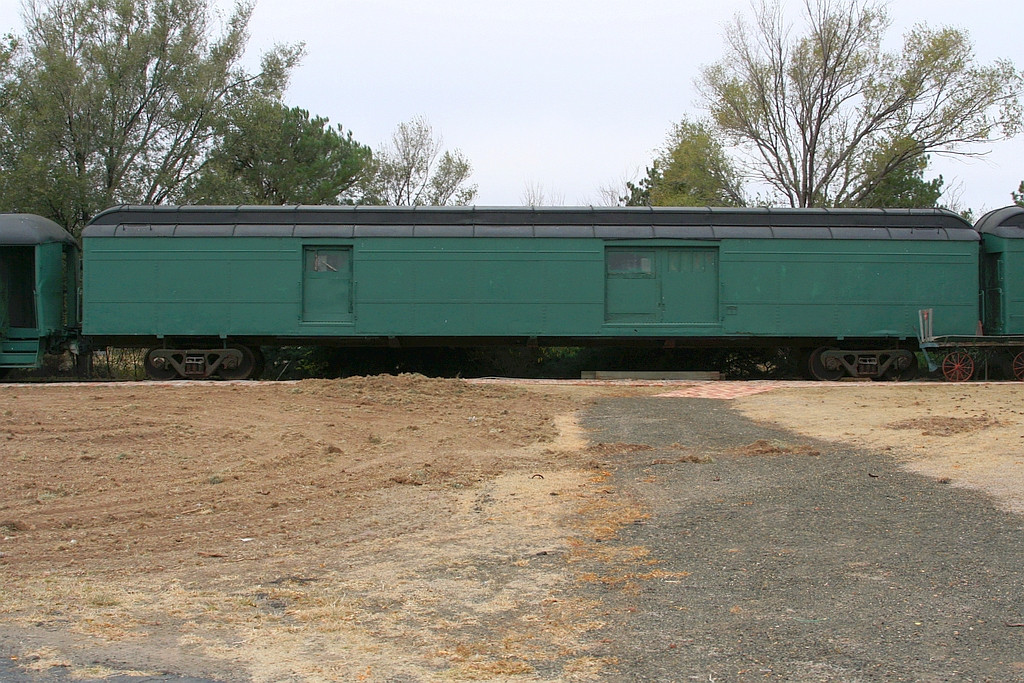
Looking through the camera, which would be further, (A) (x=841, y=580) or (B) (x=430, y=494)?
(B) (x=430, y=494)

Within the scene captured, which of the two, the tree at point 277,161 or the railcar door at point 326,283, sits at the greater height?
the tree at point 277,161

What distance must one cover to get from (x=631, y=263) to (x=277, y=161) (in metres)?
17.9

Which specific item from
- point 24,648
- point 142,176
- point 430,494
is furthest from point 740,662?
point 142,176

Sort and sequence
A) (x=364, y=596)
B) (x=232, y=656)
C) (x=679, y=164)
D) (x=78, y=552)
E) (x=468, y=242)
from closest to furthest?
(x=232, y=656), (x=364, y=596), (x=78, y=552), (x=468, y=242), (x=679, y=164)

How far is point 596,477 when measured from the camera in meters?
7.48

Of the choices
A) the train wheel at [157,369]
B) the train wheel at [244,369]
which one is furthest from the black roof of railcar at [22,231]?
the train wheel at [244,369]

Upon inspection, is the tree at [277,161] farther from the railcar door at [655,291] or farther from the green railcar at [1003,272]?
the green railcar at [1003,272]

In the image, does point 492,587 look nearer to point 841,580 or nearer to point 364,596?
point 364,596

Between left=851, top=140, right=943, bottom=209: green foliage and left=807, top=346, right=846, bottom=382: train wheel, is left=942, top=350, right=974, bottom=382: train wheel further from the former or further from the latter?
left=851, top=140, right=943, bottom=209: green foliage

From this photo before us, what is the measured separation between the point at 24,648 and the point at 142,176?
26.8 metres

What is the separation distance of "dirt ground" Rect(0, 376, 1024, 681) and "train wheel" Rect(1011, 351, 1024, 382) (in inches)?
231

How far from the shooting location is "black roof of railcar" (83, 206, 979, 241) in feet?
55.7

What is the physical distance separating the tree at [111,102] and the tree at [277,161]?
799 millimetres

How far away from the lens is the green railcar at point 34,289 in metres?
16.7
